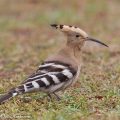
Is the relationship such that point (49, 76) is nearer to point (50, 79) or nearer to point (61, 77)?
point (50, 79)

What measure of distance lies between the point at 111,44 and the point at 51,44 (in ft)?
3.54

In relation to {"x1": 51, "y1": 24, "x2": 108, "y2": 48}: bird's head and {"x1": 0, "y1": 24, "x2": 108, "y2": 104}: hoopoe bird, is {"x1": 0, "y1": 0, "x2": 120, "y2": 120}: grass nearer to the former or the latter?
{"x1": 0, "y1": 24, "x2": 108, "y2": 104}: hoopoe bird

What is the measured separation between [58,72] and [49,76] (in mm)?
162

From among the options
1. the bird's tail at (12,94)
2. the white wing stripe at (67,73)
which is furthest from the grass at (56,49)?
the white wing stripe at (67,73)

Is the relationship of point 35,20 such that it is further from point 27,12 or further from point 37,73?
point 37,73

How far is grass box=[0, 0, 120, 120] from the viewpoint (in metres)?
6.50

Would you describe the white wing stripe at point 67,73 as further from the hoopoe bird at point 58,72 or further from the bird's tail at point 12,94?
the bird's tail at point 12,94

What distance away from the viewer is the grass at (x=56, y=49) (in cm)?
650

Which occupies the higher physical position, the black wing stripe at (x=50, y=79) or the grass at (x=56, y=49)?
the black wing stripe at (x=50, y=79)

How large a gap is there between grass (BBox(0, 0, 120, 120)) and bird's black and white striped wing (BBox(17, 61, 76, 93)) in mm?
216

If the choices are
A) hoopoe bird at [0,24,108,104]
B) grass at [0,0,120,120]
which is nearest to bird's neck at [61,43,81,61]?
hoopoe bird at [0,24,108,104]

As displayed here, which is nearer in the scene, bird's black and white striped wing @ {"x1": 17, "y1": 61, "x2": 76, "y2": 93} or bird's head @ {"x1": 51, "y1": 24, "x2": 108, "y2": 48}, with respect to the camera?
bird's black and white striped wing @ {"x1": 17, "y1": 61, "x2": 76, "y2": 93}

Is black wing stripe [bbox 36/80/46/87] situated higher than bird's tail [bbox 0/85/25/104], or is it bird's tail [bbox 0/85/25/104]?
black wing stripe [bbox 36/80/46/87]

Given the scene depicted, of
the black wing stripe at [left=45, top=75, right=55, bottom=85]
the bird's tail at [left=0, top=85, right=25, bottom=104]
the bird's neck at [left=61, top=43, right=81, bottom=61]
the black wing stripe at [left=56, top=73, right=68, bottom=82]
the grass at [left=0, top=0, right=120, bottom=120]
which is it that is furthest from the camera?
the bird's neck at [left=61, top=43, right=81, bottom=61]
